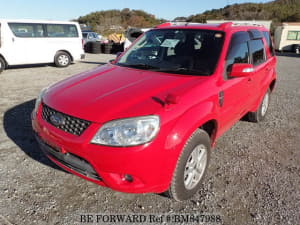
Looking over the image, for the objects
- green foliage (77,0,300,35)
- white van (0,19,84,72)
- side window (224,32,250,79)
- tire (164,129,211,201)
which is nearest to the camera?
tire (164,129,211,201)

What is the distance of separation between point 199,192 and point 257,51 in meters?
2.47

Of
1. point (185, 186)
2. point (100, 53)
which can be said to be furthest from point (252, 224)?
point (100, 53)

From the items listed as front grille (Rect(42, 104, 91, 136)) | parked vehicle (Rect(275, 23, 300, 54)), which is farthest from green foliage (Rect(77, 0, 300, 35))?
front grille (Rect(42, 104, 91, 136))

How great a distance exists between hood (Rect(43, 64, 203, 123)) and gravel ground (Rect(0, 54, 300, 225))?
948 mm

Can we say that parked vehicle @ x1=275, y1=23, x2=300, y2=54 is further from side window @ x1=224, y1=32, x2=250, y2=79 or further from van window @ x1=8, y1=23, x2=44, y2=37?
side window @ x1=224, y1=32, x2=250, y2=79

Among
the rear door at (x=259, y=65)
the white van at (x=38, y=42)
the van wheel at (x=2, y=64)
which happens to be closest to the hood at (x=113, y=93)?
the rear door at (x=259, y=65)

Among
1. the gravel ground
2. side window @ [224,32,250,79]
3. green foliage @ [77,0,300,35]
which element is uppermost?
green foliage @ [77,0,300,35]

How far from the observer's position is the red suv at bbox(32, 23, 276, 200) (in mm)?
1845

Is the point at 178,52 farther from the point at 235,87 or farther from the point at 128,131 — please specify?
the point at 128,131

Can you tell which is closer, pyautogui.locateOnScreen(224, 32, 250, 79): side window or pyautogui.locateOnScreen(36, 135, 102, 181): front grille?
pyautogui.locateOnScreen(36, 135, 102, 181): front grille

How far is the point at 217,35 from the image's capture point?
2.88 metres

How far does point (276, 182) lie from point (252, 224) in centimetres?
83

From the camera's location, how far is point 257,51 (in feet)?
12.0

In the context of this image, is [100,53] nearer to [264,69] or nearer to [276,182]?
[264,69]
